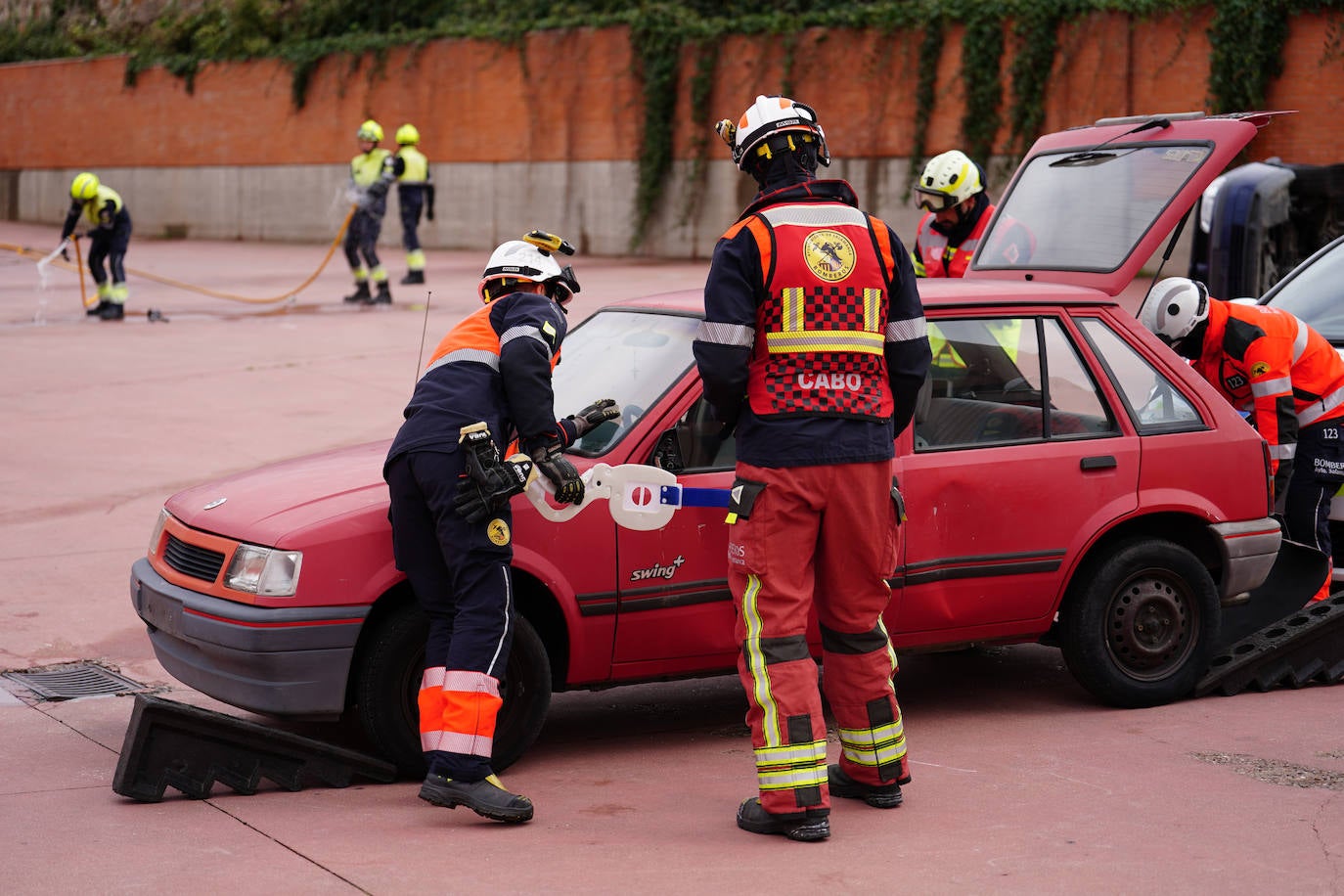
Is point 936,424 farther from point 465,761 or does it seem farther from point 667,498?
point 465,761

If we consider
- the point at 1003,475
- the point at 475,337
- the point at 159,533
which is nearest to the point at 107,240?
the point at 159,533

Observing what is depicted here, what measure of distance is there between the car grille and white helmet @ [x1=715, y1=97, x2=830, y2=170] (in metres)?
2.11

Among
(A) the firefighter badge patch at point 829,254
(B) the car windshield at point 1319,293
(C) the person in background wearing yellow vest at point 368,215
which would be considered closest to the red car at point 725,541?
(A) the firefighter badge patch at point 829,254

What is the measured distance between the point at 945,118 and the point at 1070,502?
1687 centimetres

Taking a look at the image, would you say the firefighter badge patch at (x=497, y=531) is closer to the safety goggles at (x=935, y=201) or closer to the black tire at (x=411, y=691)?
the black tire at (x=411, y=691)

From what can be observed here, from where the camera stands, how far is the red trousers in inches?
185

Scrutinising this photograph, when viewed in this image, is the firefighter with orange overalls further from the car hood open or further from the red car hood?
the red car hood

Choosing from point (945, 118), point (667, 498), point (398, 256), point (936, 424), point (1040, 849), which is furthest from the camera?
point (398, 256)

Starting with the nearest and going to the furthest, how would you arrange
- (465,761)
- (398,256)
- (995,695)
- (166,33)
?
(465,761)
(995,695)
(398,256)
(166,33)

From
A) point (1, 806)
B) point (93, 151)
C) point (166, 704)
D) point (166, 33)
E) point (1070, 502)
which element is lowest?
point (1, 806)

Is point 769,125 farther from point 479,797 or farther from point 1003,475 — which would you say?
point 479,797

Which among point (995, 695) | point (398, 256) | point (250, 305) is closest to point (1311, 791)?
point (995, 695)

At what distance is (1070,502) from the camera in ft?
19.7

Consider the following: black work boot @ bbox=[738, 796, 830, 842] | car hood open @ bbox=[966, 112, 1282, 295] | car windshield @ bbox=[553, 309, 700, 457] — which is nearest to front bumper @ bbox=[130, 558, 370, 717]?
car windshield @ bbox=[553, 309, 700, 457]
